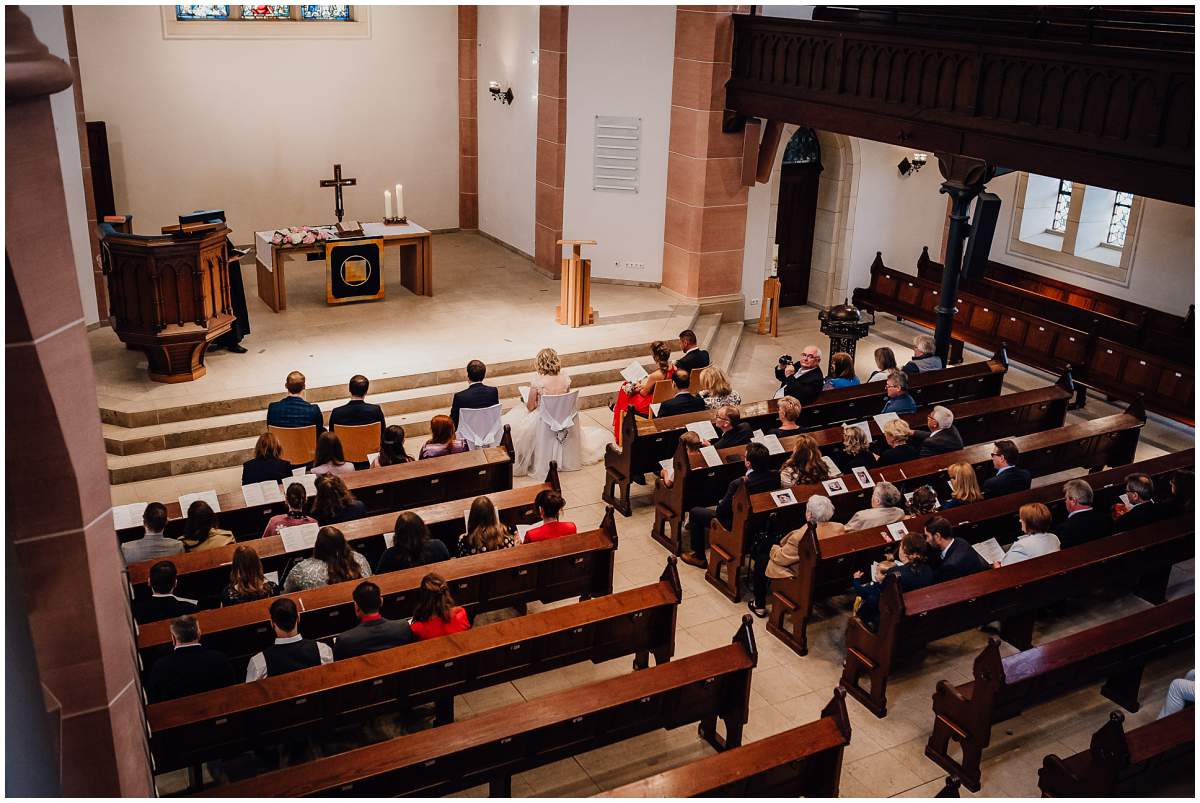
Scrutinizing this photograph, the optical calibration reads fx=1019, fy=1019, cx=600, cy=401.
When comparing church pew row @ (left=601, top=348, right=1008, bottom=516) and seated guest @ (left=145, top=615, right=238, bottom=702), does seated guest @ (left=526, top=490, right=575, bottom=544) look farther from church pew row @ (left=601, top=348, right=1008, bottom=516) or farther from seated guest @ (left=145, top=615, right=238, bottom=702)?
seated guest @ (left=145, top=615, right=238, bottom=702)

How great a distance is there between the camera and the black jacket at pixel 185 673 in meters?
5.34

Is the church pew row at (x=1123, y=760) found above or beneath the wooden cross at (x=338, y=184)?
beneath

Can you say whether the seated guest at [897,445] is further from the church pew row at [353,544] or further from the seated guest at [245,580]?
the seated guest at [245,580]

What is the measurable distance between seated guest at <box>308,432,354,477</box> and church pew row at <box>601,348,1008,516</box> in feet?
7.93

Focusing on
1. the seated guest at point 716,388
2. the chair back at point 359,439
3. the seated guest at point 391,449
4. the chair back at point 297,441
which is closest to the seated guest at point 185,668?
the seated guest at point 391,449

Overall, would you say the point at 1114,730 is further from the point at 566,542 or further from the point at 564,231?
the point at 564,231

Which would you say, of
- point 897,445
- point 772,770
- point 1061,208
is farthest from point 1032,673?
point 1061,208

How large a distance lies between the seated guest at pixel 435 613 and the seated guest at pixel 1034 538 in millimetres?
3771

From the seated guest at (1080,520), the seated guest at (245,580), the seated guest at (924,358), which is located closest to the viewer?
the seated guest at (245,580)

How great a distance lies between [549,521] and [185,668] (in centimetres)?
259

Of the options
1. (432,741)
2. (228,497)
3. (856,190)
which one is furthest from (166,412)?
(856,190)

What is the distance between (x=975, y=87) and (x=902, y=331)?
17.4 feet

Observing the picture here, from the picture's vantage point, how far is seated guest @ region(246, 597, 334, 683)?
18.1 feet

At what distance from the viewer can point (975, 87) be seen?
31.2 feet
